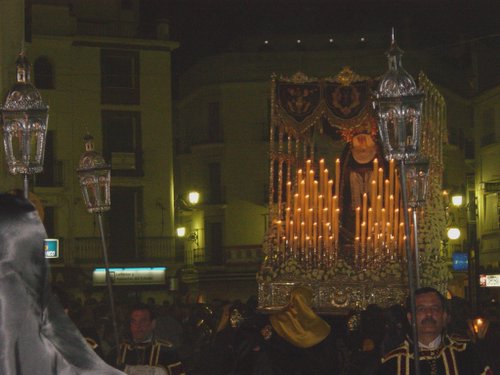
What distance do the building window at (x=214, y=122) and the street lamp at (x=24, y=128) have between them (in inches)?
1327

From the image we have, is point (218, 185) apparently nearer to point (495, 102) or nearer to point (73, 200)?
point (73, 200)

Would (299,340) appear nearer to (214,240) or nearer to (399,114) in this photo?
(399,114)

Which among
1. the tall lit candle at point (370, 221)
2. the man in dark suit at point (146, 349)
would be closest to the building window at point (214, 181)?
the tall lit candle at point (370, 221)

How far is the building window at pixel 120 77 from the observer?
36.6 m

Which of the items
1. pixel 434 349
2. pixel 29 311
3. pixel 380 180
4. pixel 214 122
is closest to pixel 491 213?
pixel 214 122

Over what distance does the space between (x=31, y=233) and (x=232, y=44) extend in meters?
41.6

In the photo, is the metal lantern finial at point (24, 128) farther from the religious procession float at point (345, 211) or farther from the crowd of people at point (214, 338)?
the religious procession float at point (345, 211)

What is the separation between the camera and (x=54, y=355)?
228cm

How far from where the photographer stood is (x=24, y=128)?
7.18 m

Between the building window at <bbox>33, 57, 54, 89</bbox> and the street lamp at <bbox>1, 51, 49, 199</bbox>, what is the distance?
94.6 ft

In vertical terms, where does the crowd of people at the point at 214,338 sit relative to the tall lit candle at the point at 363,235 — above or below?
below

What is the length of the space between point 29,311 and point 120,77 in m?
34.9

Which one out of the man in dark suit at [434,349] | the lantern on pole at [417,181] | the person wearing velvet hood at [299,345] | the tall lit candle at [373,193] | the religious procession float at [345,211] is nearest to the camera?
the man in dark suit at [434,349]

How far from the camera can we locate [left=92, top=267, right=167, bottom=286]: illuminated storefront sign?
117 ft
